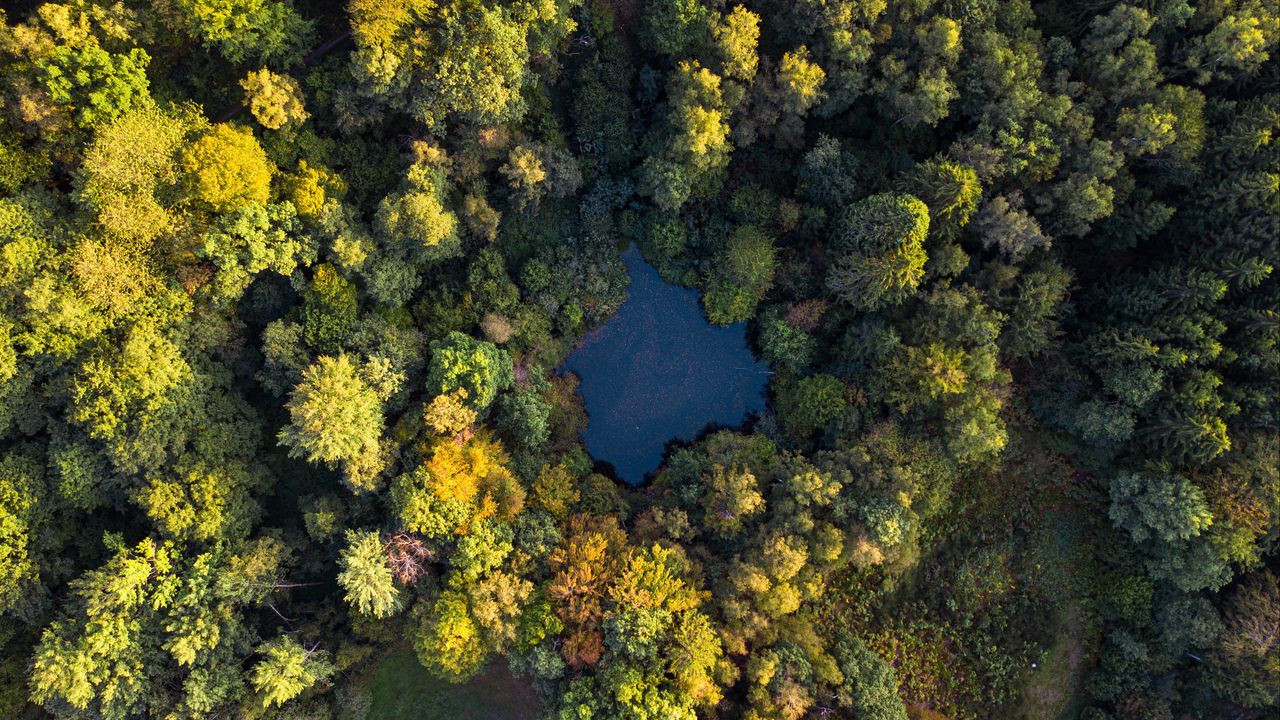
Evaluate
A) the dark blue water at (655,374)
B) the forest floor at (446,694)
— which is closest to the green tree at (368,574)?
the forest floor at (446,694)

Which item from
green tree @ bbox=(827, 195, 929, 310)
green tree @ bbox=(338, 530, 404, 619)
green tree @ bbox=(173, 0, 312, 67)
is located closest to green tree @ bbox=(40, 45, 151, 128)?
green tree @ bbox=(173, 0, 312, 67)

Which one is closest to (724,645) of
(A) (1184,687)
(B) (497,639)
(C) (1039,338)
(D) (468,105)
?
(B) (497,639)

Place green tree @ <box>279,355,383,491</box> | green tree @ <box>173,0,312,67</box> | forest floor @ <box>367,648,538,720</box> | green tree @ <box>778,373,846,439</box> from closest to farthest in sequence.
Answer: green tree @ <box>173,0,312,67</box>, green tree @ <box>279,355,383,491</box>, forest floor @ <box>367,648,538,720</box>, green tree @ <box>778,373,846,439</box>

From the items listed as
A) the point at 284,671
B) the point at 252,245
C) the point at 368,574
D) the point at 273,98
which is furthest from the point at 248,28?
the point at 284,671

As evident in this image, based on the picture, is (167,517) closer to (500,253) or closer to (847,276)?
(500,253)

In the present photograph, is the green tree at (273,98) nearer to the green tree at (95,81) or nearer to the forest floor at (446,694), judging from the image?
the green tree at (95,81)

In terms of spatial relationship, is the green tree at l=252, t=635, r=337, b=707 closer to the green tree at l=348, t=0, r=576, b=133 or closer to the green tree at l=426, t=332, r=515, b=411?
the green tree at l=426, t=332, r=515, b=411
